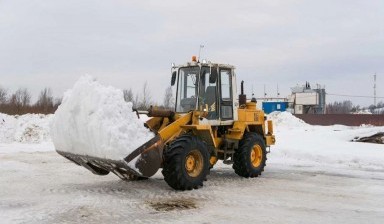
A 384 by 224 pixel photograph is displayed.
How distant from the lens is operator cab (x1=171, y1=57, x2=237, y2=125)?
11070 mm

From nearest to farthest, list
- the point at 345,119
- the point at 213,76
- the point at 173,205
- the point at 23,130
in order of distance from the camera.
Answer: the point at 173,205, the point at 213,76, the point at 23,130, the point at 345,119

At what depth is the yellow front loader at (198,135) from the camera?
30.0 ft

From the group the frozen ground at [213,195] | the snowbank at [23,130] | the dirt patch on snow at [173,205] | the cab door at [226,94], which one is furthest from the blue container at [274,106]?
the dirt patch on snow at [173,205]

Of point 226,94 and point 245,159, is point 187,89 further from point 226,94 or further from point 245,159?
point 245,159

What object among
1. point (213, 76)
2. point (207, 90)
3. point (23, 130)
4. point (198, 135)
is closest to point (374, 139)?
point (207, 90)

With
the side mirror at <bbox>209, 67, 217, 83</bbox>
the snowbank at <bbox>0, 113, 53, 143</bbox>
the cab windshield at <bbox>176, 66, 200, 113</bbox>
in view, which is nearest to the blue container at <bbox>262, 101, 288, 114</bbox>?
the snowbank at <bbox>0, 113, 53, 143</bbox>

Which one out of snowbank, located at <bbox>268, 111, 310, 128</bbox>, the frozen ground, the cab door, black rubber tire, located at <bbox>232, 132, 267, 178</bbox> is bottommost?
the frozen ground

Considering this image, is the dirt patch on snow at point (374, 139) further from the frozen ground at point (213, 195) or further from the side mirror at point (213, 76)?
the side mirror at point (213, 76)

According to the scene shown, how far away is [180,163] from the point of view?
364 inches

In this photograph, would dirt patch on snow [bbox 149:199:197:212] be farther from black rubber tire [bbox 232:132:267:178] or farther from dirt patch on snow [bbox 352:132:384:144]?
dirt patch on snow [bbox 352:132:384:144]

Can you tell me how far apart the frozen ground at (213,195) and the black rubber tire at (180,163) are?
0.72ft

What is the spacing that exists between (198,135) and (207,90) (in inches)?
47.4

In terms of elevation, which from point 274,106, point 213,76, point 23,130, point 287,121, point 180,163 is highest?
point 213,76

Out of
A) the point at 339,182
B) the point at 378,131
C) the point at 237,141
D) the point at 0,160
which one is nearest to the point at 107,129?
the point at 237,141
